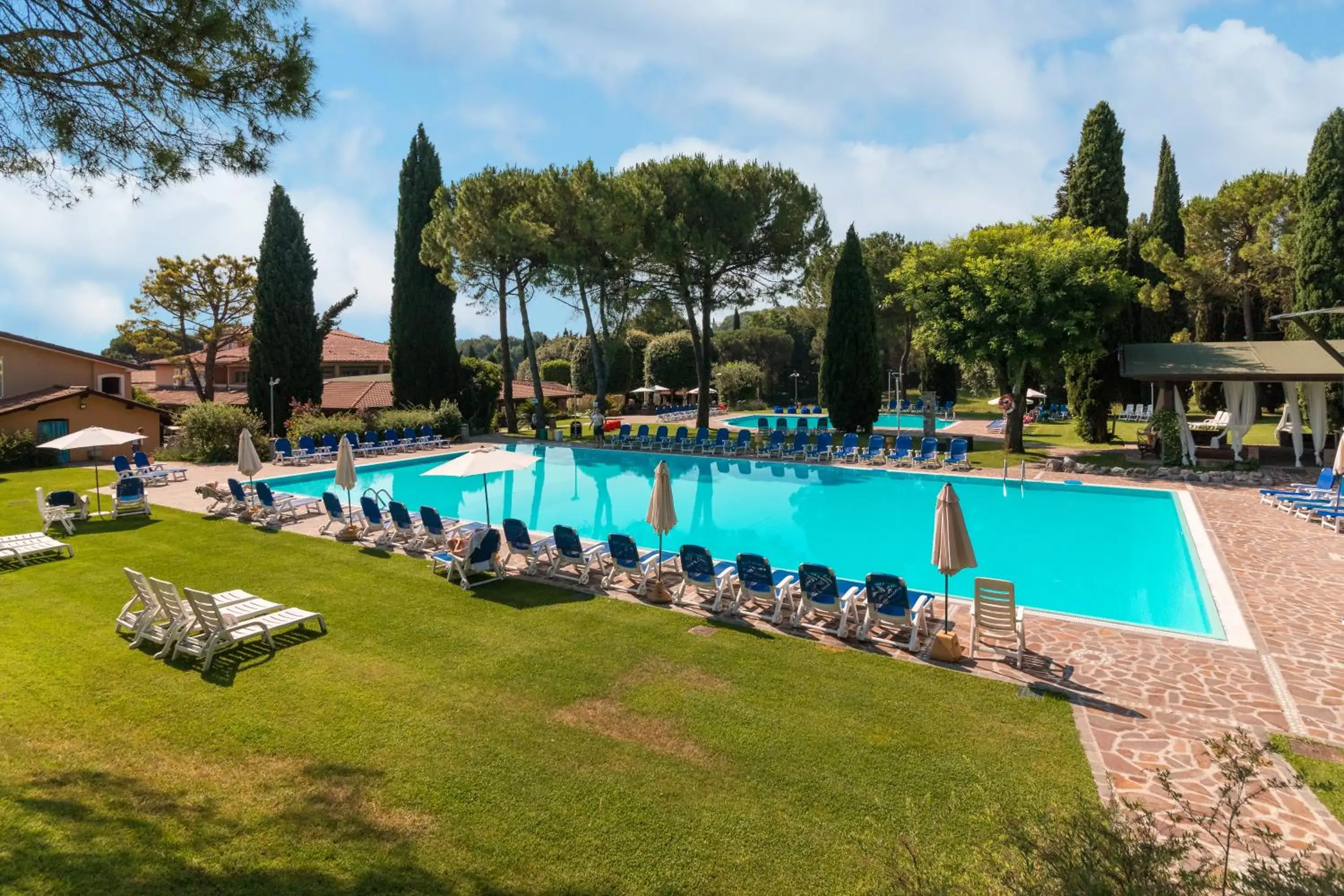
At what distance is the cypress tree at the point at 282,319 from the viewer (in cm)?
3097

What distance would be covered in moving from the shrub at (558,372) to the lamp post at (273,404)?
2606cm

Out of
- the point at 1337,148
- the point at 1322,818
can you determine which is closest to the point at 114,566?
the point at 1322,818

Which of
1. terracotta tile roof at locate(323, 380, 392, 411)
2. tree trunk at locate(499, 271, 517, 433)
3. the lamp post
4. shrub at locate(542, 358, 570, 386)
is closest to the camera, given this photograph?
the lamp post

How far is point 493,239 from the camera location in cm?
3064

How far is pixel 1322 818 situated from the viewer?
473cm

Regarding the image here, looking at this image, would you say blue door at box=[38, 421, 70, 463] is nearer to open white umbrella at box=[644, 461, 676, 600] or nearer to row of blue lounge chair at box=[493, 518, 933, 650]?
row of blue lounge chair at box=[493, 518, 933, 650]

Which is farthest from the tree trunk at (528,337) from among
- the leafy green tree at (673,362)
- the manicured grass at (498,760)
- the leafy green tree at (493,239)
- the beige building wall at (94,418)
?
the manicured grass at (498,760)

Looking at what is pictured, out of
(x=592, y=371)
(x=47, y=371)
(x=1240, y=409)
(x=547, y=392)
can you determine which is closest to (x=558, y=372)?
(x=592, y=371)

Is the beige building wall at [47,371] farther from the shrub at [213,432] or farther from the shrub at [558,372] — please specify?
the shrub at [558,372]

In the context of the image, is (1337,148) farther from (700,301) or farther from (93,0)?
(93,0)

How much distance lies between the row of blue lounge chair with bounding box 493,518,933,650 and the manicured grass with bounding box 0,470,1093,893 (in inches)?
26.3

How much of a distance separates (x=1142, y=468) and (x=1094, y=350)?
393 centimetres

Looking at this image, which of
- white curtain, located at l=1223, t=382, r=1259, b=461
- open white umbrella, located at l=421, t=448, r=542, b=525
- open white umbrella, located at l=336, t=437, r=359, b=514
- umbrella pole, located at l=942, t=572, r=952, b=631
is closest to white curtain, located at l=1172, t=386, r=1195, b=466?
white curtain, located at l=1223, t=382, r=1259, b=461

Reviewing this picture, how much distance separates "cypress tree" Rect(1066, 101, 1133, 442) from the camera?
23.9 metres
